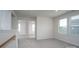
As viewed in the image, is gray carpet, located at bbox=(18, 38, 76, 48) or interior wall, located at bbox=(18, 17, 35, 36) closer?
gray carpet, located at bbox=(18, 38, 76, 48)

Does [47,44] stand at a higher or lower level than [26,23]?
lower

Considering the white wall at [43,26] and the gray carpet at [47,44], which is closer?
the gray carpet at [47,44]

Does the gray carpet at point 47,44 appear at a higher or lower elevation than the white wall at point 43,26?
lower

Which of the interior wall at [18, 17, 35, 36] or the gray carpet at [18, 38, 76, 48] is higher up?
the interior wall at [18, 17, 35, 36]

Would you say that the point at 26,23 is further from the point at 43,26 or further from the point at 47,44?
the point at 47,44

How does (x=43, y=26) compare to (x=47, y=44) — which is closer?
(x=47, y=44)

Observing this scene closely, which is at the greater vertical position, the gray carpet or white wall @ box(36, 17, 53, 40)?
white wall @ box(36, 17, 53, 40)

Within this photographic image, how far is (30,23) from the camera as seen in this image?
1.91m

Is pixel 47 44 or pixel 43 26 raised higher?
pixel 43 26

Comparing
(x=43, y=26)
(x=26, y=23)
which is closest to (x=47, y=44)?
(x=43, y=26)
